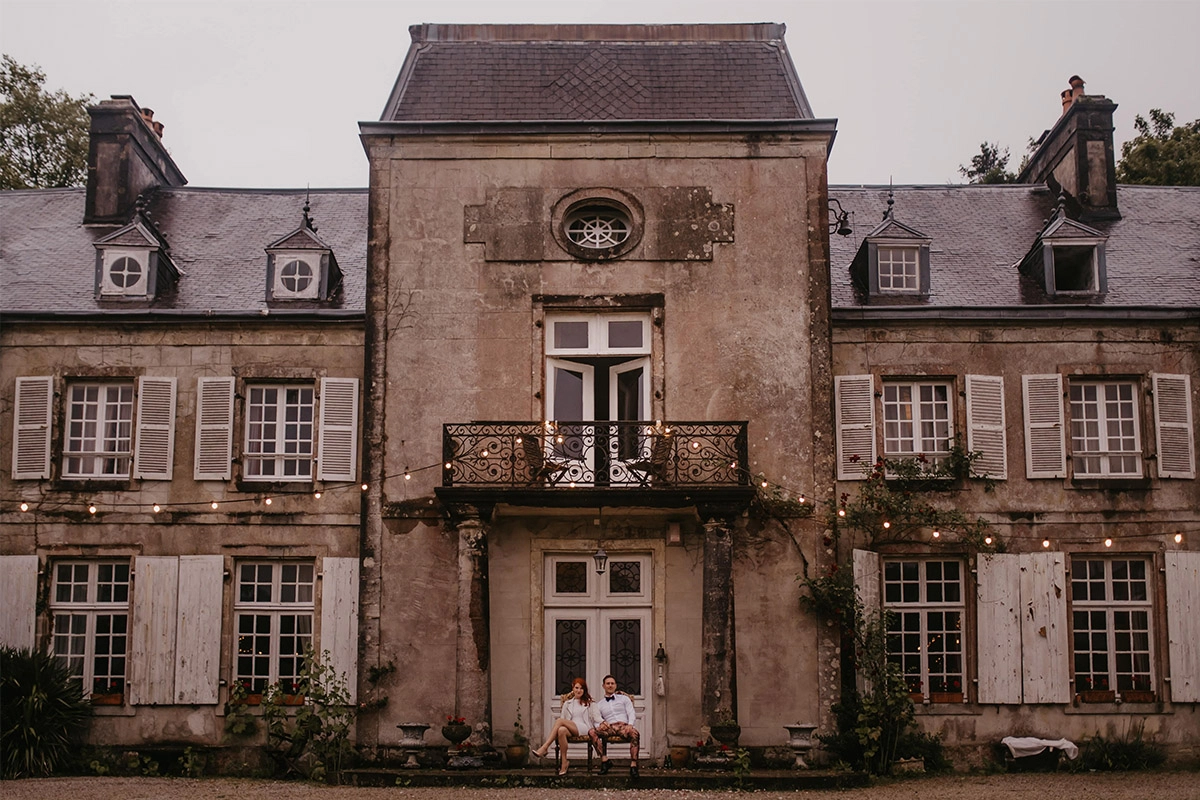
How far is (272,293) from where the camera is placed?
18969 millimetres

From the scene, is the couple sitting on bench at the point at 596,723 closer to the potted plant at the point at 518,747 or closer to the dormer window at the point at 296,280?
the potted plant at the point at 518,747

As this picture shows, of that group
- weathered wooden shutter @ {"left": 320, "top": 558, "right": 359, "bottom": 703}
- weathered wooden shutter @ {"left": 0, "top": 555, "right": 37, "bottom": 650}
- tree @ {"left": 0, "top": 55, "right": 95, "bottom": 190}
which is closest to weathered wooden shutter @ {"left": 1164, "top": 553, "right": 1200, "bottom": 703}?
weathered wooden shutter @ {"left": 320, "top": 558, "right": 359, "bottom": 703}

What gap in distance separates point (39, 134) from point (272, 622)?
13.8 metres

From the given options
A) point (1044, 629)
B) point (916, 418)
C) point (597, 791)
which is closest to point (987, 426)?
point (916, 418)

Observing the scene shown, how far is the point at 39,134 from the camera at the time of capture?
27.0 meters

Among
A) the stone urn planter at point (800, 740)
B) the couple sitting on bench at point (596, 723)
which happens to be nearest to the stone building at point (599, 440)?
the stone urn planter at point (800, 740)

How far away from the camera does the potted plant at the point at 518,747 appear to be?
16.3 m

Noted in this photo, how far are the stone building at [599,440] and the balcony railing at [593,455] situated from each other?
54mm

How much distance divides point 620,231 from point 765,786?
7.07m

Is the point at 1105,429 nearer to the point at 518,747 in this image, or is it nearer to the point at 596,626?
the point at 596,626

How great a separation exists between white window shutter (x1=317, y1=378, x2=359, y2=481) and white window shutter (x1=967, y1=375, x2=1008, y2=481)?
26.1ft

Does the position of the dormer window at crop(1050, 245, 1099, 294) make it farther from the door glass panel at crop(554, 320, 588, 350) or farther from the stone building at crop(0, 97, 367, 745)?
the stone building at crop(0, 97, 367, 745)

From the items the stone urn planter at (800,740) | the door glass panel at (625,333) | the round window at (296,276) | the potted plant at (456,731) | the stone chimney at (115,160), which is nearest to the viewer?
the stone urn planter at (800,740)

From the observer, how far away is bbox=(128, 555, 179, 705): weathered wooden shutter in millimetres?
17641
